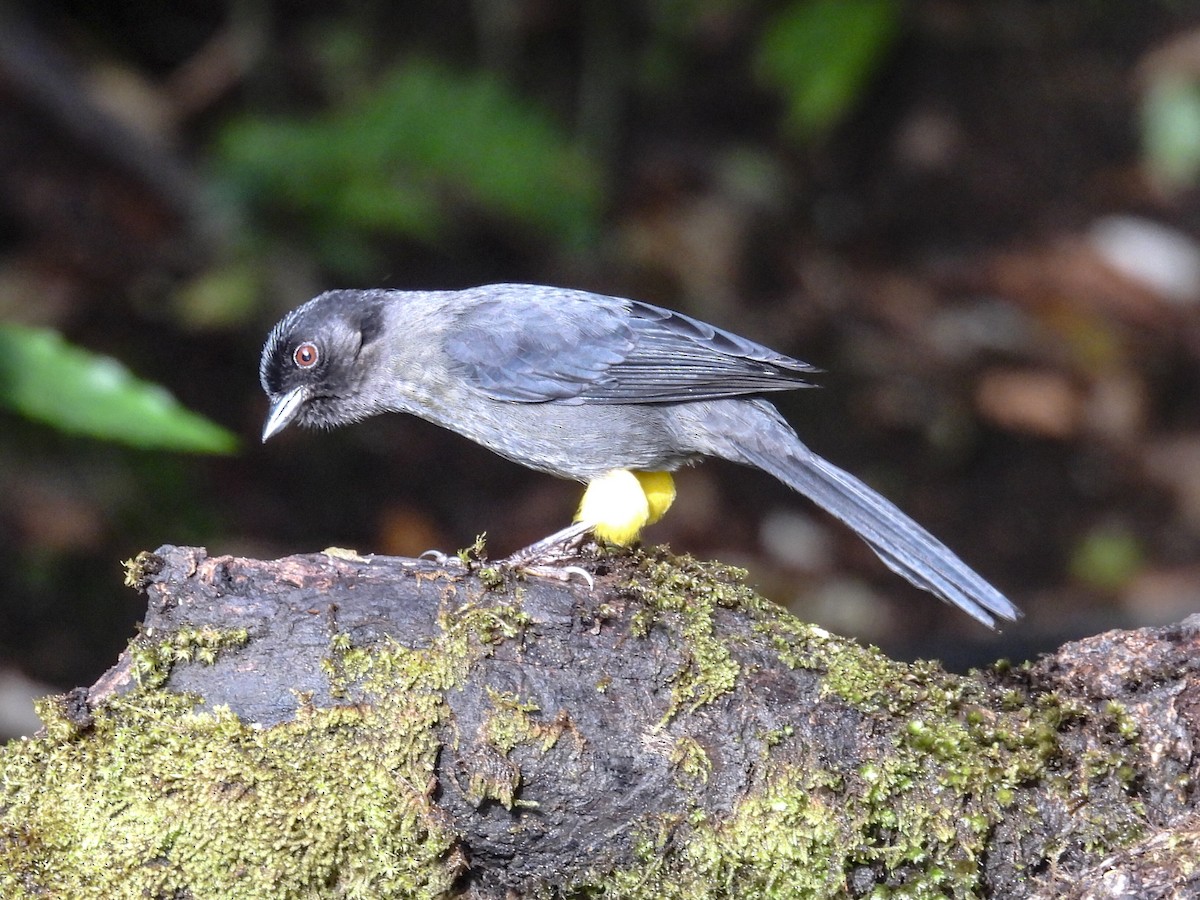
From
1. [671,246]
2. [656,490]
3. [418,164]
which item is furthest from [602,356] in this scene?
[671,246]

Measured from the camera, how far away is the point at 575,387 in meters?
4.77

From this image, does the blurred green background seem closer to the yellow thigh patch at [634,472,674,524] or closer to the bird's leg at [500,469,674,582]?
the yellow thigh patch at [634,472,674,524]

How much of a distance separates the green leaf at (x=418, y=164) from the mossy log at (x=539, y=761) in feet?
18.5

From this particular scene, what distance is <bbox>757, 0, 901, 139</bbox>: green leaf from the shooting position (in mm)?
10023

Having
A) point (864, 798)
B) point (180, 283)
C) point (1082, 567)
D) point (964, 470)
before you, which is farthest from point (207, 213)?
point (864, 798)

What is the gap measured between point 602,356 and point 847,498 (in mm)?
1079

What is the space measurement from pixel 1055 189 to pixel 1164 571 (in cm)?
416

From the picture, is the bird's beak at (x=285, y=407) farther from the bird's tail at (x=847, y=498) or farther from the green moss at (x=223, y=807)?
the green moss at (x=223, y=807)

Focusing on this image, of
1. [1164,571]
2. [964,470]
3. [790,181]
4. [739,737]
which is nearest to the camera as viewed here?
[739,737]

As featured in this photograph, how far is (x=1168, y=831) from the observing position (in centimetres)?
314

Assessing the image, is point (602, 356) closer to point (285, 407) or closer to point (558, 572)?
point (285, 407)

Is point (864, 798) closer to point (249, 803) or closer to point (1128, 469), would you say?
point (249, 803)

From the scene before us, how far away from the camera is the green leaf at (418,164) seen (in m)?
8.67

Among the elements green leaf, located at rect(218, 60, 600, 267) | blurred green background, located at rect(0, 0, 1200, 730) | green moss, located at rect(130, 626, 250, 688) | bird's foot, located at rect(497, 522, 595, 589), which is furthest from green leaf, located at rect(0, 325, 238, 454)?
green leaf, located at rect(218, 60, 600, 267)
